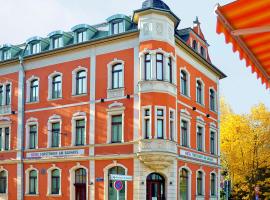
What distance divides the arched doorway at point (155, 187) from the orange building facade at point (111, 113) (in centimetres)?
6

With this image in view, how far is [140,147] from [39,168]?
8880 mm

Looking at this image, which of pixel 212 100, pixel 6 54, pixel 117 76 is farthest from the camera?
pixel 212 100

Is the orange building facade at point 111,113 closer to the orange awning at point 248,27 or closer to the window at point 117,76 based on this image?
the window at point 117,76

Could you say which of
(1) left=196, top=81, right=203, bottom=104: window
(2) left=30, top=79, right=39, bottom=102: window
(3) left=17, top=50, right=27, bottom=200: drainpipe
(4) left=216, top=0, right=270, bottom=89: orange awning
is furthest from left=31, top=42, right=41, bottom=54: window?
(4) left=216, top=0, right=270, bottom=89: orange awning

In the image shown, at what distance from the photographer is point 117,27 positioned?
32.1 metres

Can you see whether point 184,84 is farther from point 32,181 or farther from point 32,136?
point 32,181

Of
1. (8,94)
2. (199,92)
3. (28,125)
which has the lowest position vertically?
(28,125)

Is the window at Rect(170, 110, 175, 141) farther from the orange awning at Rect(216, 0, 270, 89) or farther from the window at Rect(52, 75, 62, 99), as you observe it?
the orange awning at Rect(216, 0, 270, 89)

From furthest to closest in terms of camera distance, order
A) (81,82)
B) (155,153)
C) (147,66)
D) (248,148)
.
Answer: (248,148) → (81,82) → (147,66) → (155,153)

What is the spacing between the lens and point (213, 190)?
37688 millimetres

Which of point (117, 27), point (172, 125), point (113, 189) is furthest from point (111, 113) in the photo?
point (117, 27)

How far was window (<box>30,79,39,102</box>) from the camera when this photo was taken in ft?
116

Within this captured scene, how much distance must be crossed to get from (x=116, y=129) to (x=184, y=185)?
6264 mm

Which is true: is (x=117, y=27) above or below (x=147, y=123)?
above
